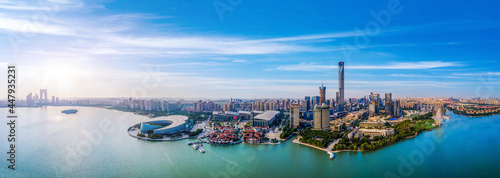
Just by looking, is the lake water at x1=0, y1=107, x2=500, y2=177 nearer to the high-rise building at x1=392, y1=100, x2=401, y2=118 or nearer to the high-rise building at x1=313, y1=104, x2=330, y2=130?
the high-rise building at x1=313, y1=104, x2=330, y2=130

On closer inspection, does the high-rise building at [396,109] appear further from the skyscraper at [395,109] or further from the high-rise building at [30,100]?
the high-rise building at [30,100]

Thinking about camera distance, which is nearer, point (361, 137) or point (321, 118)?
point (361, 137)

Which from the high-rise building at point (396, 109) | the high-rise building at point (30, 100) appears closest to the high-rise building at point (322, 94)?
the high-rise building at point (396, 109)

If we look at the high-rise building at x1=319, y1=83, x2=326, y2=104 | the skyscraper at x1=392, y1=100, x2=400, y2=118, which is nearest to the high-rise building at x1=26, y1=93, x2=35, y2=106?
the high-rise building at x1=319, y1=83, x2=326, y2=104

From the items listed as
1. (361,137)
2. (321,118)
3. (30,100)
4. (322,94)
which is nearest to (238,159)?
(361,137)

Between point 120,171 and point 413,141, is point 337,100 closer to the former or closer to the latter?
point 413,141

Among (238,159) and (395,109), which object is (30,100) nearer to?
(238,159)

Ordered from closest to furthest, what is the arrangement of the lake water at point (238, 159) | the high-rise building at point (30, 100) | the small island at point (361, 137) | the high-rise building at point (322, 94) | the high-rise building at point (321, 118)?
the lake water at point (238, 159) → the small island at point (361, 137) → the high-rise building at point (321, 118) → the high-rise building at point (322, 94) → the high-rise building at point (30, 100)

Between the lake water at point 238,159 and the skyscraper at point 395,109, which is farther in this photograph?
the skyscraper at point 395,109

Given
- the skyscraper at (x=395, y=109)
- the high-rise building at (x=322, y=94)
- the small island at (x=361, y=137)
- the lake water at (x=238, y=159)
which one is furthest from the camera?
the high-rise building at (x=322, y=94)
